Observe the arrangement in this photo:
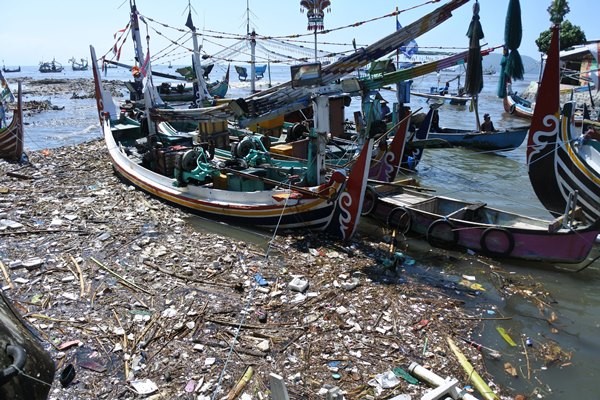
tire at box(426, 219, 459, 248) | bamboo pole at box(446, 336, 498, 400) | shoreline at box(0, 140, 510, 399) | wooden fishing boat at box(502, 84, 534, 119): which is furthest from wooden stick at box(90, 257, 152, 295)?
wooden fishing boat at box(502, 84, 534, 119)

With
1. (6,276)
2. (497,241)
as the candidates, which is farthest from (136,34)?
(497,241)

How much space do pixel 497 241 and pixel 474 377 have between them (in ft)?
14.2

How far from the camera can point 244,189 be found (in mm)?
11523

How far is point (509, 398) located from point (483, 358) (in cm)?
78

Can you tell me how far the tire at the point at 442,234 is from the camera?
31.9 feet

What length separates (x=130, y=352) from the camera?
19.2 feet

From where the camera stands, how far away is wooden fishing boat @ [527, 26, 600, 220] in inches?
384

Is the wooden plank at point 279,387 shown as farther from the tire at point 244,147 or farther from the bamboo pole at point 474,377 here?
the tire at point 244,147

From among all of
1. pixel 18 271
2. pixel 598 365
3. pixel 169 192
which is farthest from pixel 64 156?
pixel 598 365

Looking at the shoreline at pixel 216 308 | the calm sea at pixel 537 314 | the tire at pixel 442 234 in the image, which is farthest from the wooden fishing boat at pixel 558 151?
the shoreline at pixel 216 308

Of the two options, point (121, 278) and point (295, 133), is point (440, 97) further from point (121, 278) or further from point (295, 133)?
point (121, 278)

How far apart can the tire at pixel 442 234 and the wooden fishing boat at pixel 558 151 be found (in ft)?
8.78

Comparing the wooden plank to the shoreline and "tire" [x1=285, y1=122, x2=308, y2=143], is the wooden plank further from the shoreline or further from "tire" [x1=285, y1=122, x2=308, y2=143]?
"tire" [x1=285, y1=122, x2=308, y2=143]

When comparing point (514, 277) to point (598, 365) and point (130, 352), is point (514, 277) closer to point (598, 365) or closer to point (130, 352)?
point (598, 365)
